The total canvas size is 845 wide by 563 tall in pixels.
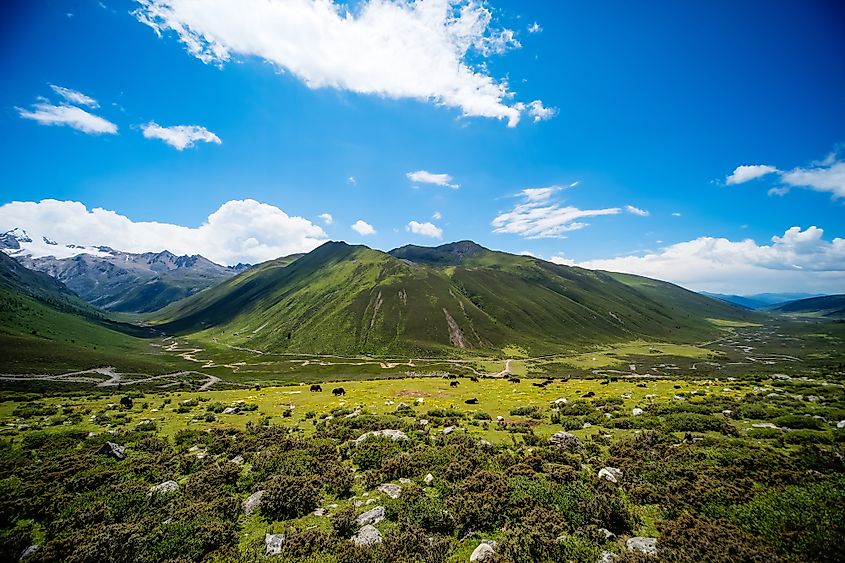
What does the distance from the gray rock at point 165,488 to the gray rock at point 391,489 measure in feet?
34.1

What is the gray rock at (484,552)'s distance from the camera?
11.7 meters

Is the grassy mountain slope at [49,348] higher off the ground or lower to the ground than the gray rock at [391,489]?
lower

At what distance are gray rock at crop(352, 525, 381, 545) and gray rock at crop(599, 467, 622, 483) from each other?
10.9m

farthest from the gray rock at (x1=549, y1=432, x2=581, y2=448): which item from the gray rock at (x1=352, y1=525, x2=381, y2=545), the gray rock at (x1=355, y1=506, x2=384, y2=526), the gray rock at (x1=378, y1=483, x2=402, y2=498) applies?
the gray rock at (x1=352, y1=525, x2=381, y2=545)

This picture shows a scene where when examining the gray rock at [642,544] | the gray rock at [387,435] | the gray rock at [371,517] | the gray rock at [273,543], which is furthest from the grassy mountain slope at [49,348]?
the gray rock at [642,544]

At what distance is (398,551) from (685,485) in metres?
12.8

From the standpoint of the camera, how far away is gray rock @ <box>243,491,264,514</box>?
16047mm

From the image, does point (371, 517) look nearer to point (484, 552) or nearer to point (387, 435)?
point (484, 552)

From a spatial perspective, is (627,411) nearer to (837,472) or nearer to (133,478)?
(837,472)

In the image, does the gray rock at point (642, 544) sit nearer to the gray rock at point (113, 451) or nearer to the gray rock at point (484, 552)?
the gray rock at point (484, 552)

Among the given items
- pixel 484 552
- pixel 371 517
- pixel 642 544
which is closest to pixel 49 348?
pixel 371 517

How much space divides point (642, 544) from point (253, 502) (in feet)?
53.5

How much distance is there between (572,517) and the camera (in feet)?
45.2

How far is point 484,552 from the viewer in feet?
39.6
